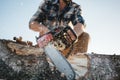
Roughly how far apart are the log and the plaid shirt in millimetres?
1044

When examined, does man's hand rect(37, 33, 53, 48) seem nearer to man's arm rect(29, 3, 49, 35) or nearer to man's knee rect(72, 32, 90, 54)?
man's arm rect(29, 3, 49, 35)

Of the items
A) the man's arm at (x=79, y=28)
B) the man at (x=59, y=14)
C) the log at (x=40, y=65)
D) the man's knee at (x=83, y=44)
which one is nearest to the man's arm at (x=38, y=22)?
the man at (x=59, y=14)

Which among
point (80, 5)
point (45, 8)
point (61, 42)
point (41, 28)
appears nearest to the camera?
point (61, 42)

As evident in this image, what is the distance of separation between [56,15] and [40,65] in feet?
4.89

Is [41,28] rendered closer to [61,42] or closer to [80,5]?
[61,42]

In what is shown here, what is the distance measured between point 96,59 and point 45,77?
107 cm

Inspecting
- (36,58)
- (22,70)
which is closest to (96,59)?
(36,58)

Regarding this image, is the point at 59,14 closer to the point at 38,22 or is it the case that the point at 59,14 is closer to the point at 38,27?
the point at 38,22

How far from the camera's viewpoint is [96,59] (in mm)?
4184

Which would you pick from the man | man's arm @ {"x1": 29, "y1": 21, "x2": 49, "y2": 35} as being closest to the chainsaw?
man's arm @ {"x1": 29, "y1": 21, "x2": 49, "y2": 35}

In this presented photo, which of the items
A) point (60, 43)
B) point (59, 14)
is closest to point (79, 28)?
point (59, 14)

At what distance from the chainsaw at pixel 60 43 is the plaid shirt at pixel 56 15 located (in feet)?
4.94

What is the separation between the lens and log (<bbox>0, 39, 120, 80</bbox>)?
3773mm

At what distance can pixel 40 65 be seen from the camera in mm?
3914
